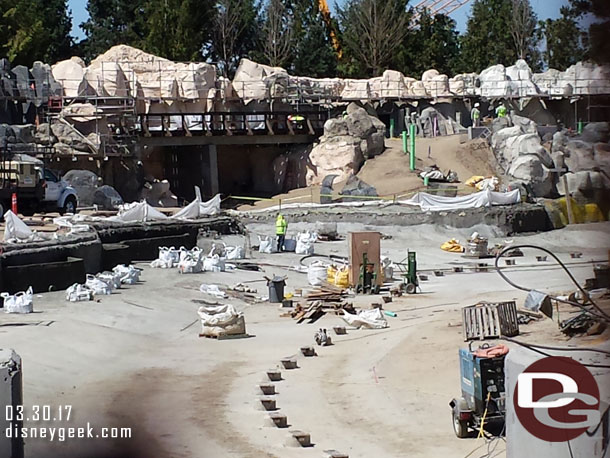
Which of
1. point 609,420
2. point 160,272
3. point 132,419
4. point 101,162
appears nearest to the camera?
point 609,420

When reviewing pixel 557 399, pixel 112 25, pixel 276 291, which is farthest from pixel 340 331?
pixel 112 25

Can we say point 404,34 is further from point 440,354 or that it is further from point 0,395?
point 0,395

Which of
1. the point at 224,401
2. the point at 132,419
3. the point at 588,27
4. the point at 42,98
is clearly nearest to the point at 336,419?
the point at 224,401

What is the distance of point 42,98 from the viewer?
50.0m

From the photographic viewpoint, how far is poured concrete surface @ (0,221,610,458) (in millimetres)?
12336

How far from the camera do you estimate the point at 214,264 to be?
27969 millimetres

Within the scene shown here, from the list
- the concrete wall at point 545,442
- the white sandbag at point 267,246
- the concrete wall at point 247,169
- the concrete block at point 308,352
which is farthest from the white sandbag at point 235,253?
the concrete wall at point 247,169

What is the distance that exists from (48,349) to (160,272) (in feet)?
34.4

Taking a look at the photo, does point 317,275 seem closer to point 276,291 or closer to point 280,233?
point 276,291

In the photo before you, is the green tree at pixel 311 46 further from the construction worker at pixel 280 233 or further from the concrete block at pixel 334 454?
the concrete block at pixel 334 454

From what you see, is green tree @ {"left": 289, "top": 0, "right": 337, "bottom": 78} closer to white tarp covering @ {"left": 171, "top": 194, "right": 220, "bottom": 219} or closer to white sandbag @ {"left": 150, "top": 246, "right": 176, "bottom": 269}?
white tarp covering @ {"left": 171, "top": 194, "right": 220, "bottom": 219}

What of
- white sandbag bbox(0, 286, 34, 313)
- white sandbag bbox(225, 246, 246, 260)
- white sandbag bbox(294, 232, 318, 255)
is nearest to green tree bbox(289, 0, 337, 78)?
white sandbag bbox(294, 232, 318, 255)

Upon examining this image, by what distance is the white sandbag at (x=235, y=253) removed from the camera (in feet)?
99.4

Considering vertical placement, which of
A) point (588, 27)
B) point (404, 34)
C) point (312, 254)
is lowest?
point (312, 254)
